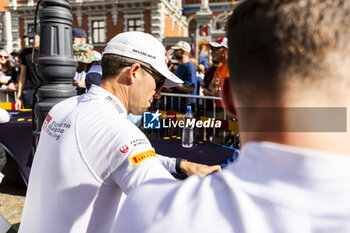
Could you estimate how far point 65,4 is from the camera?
9.20 ft

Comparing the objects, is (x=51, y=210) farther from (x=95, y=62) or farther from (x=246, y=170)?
(x=95, y=62)

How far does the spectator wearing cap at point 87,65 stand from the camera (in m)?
3.89

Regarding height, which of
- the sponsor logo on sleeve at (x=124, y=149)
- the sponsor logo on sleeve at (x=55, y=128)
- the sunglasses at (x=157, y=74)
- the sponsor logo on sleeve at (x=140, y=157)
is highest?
the sunglasses at (x=157, y=74)

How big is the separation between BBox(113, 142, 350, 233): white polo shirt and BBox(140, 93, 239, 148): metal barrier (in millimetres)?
4671

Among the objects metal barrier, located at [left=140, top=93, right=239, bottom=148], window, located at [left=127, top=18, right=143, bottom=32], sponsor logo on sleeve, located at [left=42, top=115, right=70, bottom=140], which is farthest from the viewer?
window, located at [left=127, top=18, right=143, bottom=32]

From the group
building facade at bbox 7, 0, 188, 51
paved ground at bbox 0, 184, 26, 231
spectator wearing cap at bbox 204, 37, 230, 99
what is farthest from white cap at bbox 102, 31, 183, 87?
building facade at bbox 7, 0, 188, 51

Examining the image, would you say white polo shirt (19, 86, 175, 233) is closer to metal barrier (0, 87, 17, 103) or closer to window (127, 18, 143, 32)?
metal barrier (0, 87, 17, 103)

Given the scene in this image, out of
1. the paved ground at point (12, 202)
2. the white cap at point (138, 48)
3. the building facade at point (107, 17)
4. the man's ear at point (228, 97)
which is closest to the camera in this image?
the man's ear at point (228, 97)

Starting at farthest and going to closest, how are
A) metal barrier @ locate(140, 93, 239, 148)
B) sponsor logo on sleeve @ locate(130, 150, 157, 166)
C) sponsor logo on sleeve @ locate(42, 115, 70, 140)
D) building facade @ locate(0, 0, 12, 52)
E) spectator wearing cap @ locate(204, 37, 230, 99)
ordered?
building facade @ locate(0, 0, 12, 52)
metal barrier @ locate(140, 93, 239, 148)
spectator wearing cap @ locate(204, 37, 230, 99)
sponsor logo on sleeve @ locate(42, 115, 70, 140)
sponsor logo on sleeve @ locate(130, 150, 157, 166)

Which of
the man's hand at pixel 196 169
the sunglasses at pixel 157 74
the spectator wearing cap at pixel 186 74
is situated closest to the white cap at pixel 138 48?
the sunglasses at pixel 157 74

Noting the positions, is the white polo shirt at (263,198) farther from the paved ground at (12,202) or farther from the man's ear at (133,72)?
the paved ground at (12,202)

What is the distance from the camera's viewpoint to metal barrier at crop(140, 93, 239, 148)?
5480 millimetres

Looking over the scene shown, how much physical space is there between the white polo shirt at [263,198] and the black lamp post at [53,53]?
2.50 meters

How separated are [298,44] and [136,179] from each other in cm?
79
